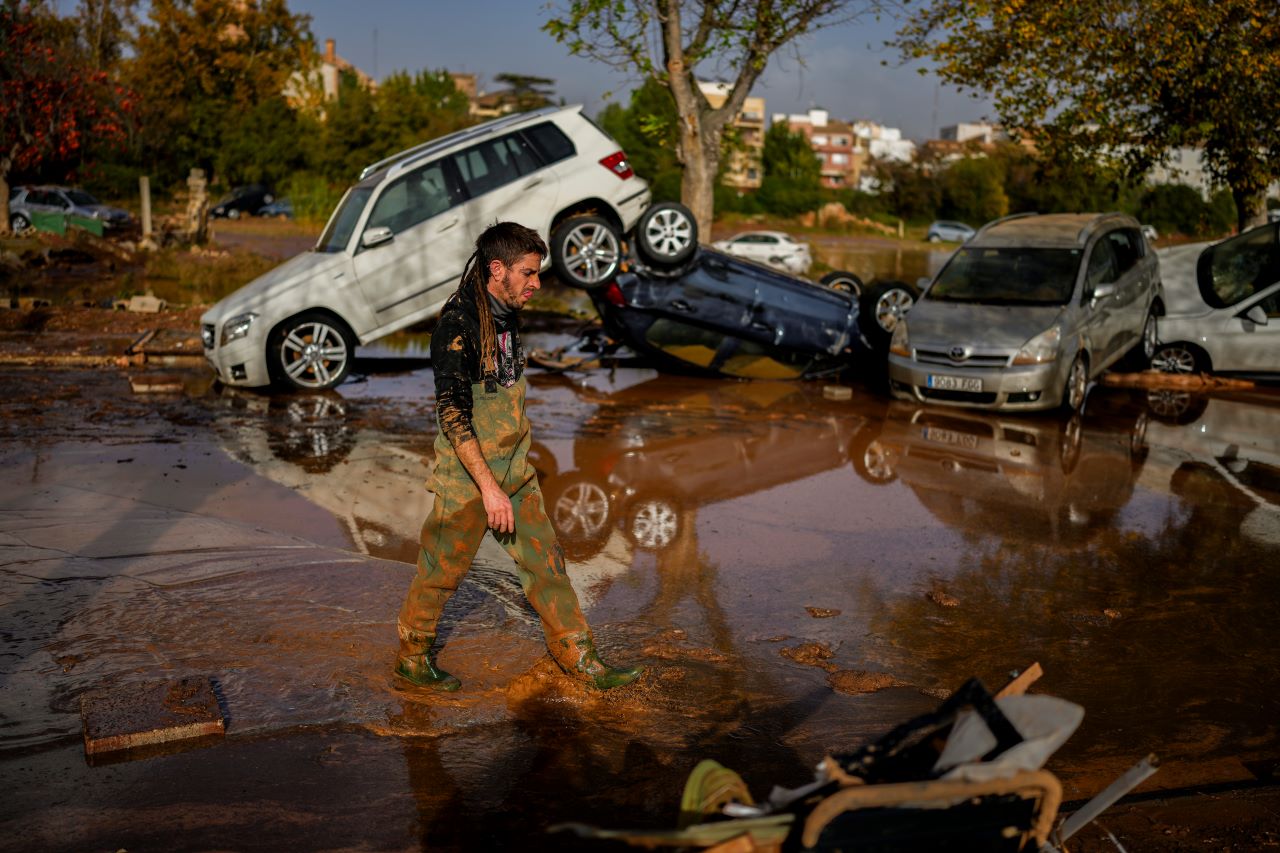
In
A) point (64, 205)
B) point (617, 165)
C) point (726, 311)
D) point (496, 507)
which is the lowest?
point (496, 507)

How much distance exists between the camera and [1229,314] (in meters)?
13.9

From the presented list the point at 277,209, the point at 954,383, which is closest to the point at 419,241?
the point at 954,383

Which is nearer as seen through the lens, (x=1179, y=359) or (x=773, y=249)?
(x=1179, y=359)

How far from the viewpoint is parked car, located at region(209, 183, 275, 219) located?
158 ft

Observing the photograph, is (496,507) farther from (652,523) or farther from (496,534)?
(652,523)

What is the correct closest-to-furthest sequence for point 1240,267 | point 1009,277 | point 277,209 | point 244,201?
point 1009,277 → point 1240,267 → point 277,209 → point 244,201

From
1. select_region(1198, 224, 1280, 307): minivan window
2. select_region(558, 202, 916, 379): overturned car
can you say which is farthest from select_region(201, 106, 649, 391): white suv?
select_region(1198, 224, 1280, 307): minivan window

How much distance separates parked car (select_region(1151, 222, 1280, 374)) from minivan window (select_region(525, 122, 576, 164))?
24.6ft

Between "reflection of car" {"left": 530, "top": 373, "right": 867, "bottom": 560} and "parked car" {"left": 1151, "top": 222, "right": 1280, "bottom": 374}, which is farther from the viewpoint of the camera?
"parked car" {"left": 1151, "top": 222, "right": 1280, "bottom": 374}

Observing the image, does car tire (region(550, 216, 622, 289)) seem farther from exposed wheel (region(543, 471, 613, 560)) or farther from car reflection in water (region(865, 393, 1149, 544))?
exposed wheel (region(543, 471, 613, 560))

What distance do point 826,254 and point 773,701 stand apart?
39.6 m

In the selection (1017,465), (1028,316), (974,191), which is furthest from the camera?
(974,191)

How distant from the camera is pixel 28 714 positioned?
450cm

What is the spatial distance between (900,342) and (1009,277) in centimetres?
157
